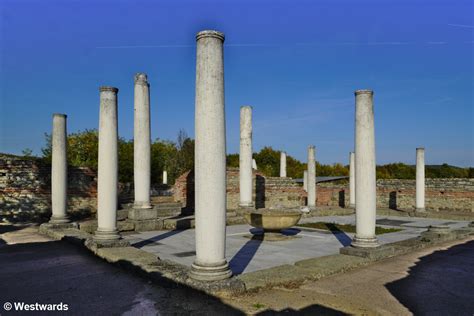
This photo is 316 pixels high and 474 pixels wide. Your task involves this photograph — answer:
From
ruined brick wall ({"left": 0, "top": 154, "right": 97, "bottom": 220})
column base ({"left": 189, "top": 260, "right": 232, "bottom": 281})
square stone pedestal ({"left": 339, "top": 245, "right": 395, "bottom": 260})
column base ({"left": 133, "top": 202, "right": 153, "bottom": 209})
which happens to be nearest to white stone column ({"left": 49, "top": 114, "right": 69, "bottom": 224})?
column base ({"left": 133, "top": 202, "right": 153, "bottom": 209})

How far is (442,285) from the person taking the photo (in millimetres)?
5711

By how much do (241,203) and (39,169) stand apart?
8298 mm

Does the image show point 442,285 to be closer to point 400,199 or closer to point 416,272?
point 416,272

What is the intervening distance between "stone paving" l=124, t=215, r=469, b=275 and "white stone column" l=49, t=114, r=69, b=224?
7.59 feet

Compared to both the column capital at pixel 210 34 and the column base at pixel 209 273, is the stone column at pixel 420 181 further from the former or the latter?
the column capital at pixel 210 34

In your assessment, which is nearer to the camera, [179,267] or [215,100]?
[215,100]

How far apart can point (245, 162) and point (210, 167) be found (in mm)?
9704

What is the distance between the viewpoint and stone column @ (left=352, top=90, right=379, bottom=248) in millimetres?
7723

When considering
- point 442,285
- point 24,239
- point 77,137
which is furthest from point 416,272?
point 77,137

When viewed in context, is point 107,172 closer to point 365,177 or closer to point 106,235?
point 106,235

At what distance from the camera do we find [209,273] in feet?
16.4

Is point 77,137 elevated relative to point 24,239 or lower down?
elevated

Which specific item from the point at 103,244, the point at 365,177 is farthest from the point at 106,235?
the point at 365,177

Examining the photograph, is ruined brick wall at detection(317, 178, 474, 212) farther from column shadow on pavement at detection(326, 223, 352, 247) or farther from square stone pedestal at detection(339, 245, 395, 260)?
square stone pedestal at detection(339, 245, 395, 260)
